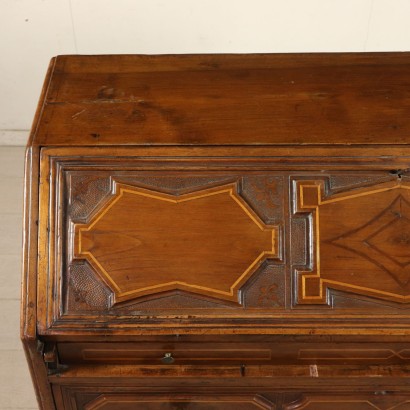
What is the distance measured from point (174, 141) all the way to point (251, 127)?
20cm

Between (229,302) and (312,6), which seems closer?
(229,302)

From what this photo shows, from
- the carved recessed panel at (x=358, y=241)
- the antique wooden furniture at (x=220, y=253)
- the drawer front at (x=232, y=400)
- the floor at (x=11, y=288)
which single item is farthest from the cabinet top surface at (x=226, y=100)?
the floor at (x=11, y=288)

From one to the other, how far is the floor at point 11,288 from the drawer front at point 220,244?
0.92 m

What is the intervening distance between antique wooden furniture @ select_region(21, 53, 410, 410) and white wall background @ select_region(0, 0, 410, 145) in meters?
0.58

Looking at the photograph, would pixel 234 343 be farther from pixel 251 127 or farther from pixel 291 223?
pixel 251 127

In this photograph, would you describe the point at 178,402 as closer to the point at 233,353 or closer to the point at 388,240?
the point at 233,353

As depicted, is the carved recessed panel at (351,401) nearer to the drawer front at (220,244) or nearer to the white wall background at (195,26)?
the drawer front at (220,244)

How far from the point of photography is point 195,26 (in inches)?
78.5

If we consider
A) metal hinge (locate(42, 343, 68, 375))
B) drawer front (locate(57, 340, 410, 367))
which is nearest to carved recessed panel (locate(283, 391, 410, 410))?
drawer front (locate(57, 340, 410, 367))

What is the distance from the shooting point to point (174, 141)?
1.47 metres

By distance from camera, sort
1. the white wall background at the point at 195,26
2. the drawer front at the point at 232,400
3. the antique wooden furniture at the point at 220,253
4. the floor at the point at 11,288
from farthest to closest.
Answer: the floor at the point at 11,288 < the white wall background at the point at 195,26 < the drawer front at the point at 232,400 < the antique wooden furniture at the point at 220,253

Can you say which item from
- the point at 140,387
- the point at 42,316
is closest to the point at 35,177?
the point at 42,316

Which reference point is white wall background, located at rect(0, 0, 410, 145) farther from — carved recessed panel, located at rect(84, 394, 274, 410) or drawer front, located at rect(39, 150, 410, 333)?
carved recessed panel, located at rect(84, 394, 274, 410)

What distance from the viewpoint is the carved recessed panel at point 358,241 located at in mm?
1432
